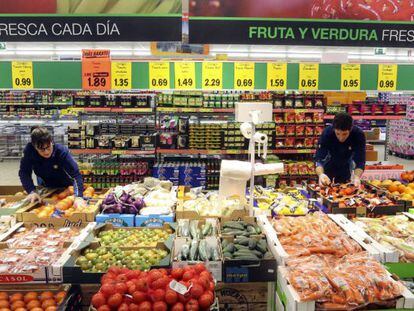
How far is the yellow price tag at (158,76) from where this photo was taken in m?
7.43

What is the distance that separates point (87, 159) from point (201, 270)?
21.6ft

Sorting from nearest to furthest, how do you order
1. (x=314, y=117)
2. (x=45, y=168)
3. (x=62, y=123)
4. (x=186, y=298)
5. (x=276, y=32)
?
(x=186, y=298), (x=276, y=32), (x=45, y=168), (x=314, y=117), (x=62, y=123)

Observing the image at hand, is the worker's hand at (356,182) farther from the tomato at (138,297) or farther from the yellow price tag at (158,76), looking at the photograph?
the yellow price tag at (158,76)

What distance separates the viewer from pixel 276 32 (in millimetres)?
A: 2820

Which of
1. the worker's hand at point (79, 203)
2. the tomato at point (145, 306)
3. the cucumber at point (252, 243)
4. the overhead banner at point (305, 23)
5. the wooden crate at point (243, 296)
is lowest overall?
the wooden crate at point (243, 296)

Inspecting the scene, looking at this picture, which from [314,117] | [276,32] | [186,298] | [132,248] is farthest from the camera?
[314,117]

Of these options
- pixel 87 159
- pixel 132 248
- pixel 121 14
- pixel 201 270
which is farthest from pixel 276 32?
pixel 87 159

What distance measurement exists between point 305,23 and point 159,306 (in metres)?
2.07

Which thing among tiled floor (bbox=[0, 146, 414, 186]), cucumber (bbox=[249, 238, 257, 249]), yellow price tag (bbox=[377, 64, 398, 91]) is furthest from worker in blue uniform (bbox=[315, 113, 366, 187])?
tiled floor (bbox=[0, 146, 414, 186])

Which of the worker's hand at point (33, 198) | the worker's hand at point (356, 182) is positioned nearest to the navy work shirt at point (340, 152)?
the worker's hand at point (356, 182)

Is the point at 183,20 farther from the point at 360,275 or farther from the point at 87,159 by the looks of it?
the point at 87,159

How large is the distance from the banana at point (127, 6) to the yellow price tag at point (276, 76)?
16.1 ft

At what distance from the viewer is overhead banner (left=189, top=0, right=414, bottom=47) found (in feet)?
9.07

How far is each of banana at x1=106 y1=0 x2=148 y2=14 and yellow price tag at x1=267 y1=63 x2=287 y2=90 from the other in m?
4.92
